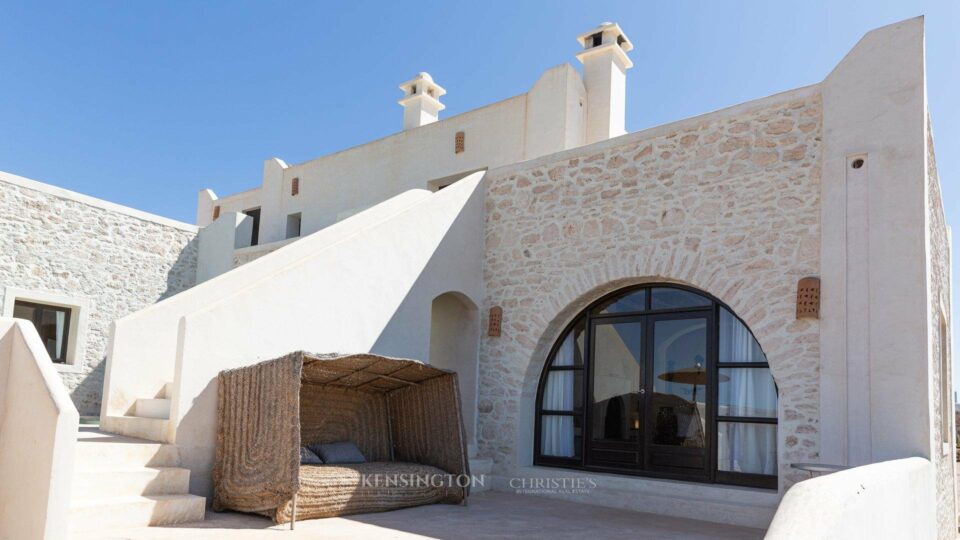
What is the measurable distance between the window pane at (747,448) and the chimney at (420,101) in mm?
9983

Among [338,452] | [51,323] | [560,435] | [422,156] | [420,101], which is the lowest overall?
[338,452]

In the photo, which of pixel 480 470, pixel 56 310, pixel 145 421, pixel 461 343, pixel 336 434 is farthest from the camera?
pixel 56 310

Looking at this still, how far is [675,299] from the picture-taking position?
7.93 m

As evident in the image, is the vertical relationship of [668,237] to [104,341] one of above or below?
above

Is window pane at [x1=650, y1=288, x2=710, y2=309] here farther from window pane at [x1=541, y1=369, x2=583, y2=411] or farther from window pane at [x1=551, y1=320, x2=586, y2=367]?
window pane at [x1=541, y1=369, x2=583, y2=411]

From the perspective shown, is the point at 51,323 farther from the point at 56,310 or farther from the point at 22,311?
the point at 22,311

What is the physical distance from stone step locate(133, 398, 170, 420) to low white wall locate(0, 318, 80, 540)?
1803mm

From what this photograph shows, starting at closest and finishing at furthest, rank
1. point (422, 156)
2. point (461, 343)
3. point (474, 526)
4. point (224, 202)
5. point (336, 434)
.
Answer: point (474, 526) → point (336, 434) → point (461, 343) → point (422, 156) → point (224, 202)

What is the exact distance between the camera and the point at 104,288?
11.5 metres

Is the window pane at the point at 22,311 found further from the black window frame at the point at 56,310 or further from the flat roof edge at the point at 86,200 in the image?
the flat roof edge at the point at 86,200

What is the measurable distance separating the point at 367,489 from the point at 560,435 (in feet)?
9.72

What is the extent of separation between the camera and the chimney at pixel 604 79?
12.6 m

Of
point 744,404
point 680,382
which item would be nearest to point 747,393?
point 744,404

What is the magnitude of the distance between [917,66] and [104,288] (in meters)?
11.3
